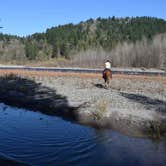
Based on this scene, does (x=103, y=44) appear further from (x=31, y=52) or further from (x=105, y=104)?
(x=105, y=104)

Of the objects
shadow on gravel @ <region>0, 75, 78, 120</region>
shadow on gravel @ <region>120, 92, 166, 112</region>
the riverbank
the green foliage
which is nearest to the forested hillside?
the green foliage

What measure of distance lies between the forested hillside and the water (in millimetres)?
72215

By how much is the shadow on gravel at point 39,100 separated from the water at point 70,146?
3667mm

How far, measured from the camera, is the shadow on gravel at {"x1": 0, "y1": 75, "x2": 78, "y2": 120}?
2403 centimetres

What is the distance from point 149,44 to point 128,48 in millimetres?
6343

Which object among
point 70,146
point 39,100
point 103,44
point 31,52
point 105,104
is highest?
point 103,44

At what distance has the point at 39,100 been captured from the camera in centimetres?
2808

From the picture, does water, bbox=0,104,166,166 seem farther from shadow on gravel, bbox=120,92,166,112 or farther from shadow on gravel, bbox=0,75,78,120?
shadow on gravel, bbox=120,92,166,112

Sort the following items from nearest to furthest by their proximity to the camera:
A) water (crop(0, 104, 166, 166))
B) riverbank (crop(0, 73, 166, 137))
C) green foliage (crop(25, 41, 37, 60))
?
1. water (crop(0, 104, 166, 166))
2. riverbank (crop(0, 73, 166, 137))
3. green foliage (crop(25, 41, 37, 60))

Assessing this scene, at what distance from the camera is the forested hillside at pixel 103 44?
327 feet

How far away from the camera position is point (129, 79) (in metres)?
43.5

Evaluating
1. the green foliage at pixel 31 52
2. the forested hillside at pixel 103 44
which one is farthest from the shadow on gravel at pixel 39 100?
the green foliage at pixel 31 52

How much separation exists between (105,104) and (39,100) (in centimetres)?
642

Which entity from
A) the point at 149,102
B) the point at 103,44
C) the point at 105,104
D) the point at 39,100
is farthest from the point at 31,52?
the point at 105,104
